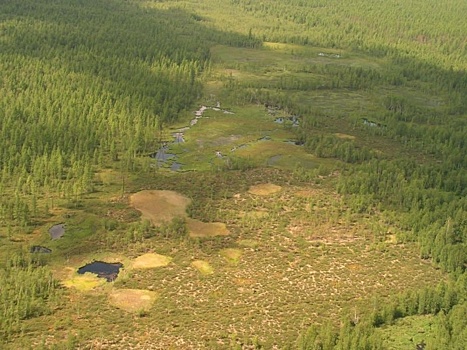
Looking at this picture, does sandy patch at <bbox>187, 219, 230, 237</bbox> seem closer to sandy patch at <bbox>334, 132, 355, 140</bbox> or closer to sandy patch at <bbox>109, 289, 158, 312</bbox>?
sandy patch at <bbox>109, 289, 158, 312</bbox>

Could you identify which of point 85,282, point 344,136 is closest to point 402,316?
point 85,282

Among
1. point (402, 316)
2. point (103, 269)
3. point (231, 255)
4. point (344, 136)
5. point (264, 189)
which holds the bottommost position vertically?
point (103, 269)

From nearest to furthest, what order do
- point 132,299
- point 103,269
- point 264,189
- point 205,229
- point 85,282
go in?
1. point 132,299
2. point 85,282
3. point 103,269
4. point 205,229
5. point 264,189

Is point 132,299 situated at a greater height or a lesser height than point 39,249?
greater

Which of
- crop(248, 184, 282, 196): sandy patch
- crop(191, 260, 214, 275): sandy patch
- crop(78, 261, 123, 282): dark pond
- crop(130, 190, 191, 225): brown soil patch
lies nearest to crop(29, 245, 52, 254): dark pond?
crop(78, 261, 123, 282): dark pond

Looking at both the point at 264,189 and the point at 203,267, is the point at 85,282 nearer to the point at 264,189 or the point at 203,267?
the point at 203,267

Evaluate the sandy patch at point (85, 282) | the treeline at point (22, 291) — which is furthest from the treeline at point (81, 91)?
the sandy patch at point (85, 282)

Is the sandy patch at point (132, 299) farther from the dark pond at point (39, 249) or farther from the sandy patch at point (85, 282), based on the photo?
the dark pond at point (39, 249)

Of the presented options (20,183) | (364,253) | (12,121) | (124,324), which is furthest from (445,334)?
(12,121)

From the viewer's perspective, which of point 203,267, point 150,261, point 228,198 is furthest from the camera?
point 228,198
